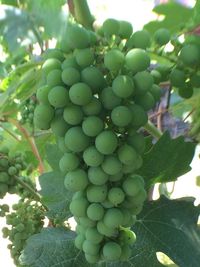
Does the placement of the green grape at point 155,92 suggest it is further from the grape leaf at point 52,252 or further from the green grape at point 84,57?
the grape leaf at point 52,252

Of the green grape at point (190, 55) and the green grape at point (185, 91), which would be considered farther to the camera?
the green grape at point (185, 91)

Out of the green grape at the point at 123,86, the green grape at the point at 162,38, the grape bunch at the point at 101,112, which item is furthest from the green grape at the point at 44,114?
the green grape at the point at 162,38

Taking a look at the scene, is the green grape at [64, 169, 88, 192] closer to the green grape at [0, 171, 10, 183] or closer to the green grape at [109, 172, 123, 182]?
the green grape at [109, 172, 123, 182]

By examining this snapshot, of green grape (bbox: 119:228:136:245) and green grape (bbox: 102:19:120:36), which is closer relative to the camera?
green grape (bbox: 102:19:120:36)

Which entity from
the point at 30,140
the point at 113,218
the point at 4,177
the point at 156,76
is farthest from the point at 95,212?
the point at 30,140

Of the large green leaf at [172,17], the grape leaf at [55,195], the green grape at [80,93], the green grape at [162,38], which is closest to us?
the green grape at [80,93]

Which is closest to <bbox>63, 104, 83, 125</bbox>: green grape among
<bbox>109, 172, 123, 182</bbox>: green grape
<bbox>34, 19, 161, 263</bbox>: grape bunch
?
<bbox>34, 19, 161, 263</bbox>: grape bunch

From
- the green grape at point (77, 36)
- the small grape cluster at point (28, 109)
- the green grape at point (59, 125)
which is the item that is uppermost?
the small grape cluster at point (28, 109)
